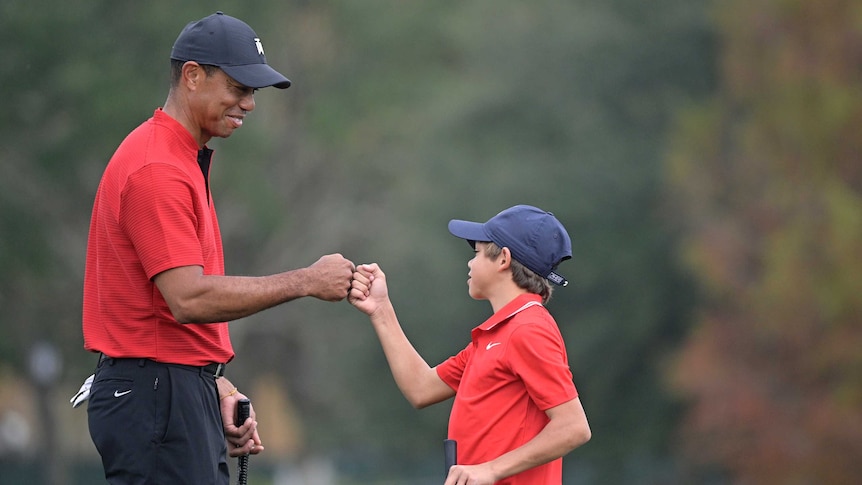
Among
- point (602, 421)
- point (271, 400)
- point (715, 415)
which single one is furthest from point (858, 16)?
point (271, 400)

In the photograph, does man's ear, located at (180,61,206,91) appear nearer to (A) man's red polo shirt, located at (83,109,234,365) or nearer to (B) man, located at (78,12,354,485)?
(B) man, located at (78,12,354,485)

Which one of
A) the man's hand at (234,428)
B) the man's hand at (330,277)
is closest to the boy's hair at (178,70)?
the man's hand at (330,277)

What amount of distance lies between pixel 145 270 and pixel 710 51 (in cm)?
2437

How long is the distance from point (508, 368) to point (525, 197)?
23.6 meters

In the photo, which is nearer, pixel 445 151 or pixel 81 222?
pixel 81 222

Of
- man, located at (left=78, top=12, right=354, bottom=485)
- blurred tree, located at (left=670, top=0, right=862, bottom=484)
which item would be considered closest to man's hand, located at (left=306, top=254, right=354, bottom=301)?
man, located at (left=78, top=12, right=354, bottom=485)

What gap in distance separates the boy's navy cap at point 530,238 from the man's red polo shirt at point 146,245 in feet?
3.67

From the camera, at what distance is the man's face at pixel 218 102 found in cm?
521

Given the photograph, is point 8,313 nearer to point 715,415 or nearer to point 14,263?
point 14,263

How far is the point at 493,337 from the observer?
17.3ft

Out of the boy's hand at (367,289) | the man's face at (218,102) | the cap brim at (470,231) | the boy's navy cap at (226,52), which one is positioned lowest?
the boy's hand at (367,289)

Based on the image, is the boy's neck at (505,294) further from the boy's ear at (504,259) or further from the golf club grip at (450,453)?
the golf club grip at (450,453)

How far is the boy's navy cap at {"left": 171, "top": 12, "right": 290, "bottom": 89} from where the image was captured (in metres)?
5.16

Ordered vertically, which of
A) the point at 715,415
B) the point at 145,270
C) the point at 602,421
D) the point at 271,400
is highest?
the point at 145,270
